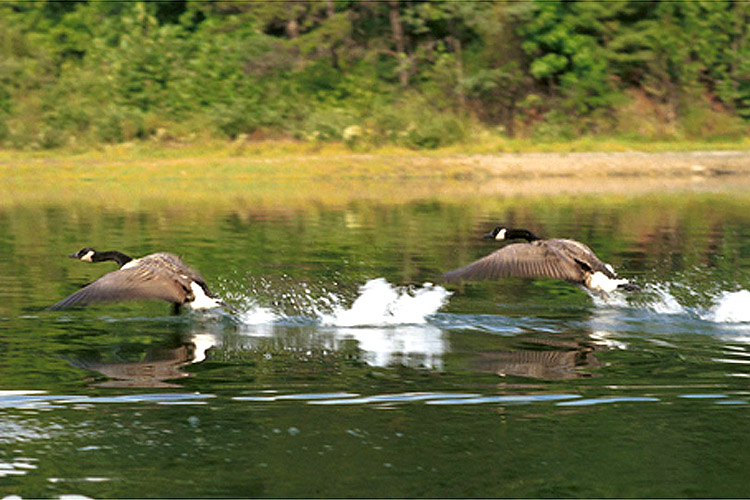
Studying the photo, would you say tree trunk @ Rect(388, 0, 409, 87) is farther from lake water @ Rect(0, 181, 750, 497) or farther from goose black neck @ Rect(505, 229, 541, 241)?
goose black neck @ Rect(505, 229, 541, 241)

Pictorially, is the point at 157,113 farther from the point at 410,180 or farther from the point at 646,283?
the point at 646,283

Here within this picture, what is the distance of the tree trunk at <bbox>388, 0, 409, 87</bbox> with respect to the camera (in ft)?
129

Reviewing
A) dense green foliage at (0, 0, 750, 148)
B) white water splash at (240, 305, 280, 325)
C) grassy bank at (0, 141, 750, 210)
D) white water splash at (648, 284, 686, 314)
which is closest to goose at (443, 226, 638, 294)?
white water splash at (648, 284, 686, 314)

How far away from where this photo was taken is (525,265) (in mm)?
11586

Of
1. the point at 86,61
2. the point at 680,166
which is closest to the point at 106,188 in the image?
the point at 86,61

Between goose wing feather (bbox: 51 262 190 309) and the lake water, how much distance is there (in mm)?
387

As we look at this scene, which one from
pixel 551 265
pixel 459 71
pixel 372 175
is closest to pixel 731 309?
pixel 551 265

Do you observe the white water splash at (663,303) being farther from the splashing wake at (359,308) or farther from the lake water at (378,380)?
the splashing wake at (359,308)

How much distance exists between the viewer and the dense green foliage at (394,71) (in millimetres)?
36344

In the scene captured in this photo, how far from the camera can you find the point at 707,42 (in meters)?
38.5

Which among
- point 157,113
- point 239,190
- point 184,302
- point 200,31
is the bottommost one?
point 184,302

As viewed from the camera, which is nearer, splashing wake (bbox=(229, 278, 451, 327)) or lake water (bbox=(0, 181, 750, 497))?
lake water (bbox=(0, 181, 750, 497))

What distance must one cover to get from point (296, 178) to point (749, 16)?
53.0ft

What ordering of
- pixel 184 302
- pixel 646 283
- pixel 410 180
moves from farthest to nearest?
pixel 410 180
pixel 646 283
pixel 184 302
